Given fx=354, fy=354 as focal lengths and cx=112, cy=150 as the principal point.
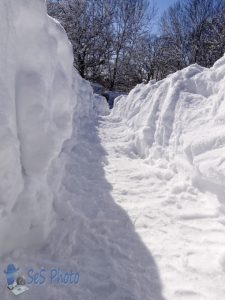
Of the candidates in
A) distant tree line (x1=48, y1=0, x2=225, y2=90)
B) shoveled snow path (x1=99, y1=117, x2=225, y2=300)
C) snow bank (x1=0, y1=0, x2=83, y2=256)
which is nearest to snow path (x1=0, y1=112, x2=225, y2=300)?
shoveled snow path (x1=99, y1=117, x2=225, y2=300)

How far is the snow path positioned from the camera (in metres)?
1.87

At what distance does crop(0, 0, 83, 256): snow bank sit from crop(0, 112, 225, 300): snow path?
18cm

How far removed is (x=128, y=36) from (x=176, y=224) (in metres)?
20.2

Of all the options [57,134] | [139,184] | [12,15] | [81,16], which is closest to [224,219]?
[139,184]

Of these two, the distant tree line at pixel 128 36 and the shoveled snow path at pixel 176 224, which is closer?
the shoveled snow path at pixel 176 224

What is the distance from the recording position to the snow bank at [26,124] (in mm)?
1840

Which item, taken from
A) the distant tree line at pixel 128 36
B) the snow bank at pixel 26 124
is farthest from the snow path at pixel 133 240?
the distant tree line at pixel 128 36

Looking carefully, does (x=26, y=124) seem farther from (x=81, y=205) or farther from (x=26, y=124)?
(x=81, y=205)

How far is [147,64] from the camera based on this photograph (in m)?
24.5

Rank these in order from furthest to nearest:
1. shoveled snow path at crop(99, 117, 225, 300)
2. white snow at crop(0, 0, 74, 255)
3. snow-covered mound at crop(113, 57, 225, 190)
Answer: snow-covered mound at crop(113, 57, 225, 190)
shoveled snow path at crop(99, 117, 225, 300)
white snow at crop(0, 0, 74, 255)

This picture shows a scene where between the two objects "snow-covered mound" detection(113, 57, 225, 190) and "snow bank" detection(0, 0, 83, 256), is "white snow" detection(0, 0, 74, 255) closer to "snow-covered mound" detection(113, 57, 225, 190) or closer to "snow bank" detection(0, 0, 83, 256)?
"snow bank" detection(0, 0, 83, 256)

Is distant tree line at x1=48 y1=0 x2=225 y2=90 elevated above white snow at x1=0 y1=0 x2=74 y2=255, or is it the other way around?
distant tree line at x1=48 y1=0 x2=225 y2=90

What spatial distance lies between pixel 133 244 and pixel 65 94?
3.79 feet

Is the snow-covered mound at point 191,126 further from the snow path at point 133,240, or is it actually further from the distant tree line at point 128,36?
the distant tree line at point 128,36
